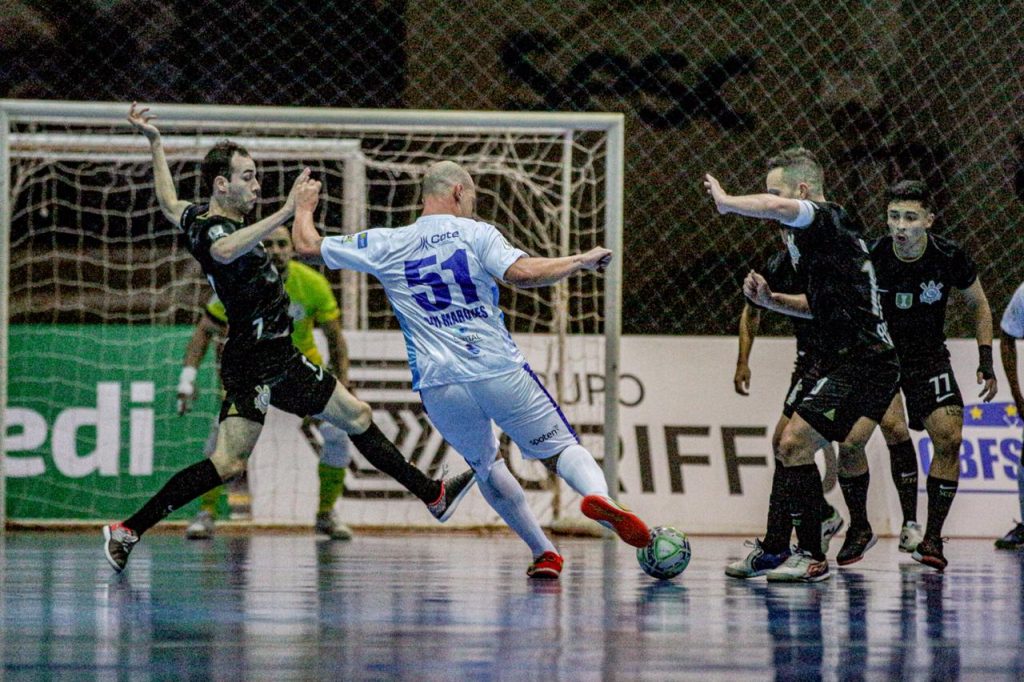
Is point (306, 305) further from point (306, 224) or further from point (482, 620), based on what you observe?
point (482, 620)

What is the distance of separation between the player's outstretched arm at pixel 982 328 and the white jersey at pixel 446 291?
2831mm

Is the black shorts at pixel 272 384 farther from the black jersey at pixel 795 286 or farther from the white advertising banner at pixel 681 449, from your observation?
the white advertising banner at pixel 681 449

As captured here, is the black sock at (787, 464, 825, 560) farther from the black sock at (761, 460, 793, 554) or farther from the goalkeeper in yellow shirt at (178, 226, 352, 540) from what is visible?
the goalkeeper in yellow shirt at (178, 226, 352, 540)

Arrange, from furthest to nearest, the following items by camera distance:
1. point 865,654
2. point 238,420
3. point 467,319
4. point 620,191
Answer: point 620,191
point 238,420
point 467,319
point 865,654

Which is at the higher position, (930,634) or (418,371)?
(418,371)

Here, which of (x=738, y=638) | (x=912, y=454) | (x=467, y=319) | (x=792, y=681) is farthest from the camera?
(x=912, y=454)

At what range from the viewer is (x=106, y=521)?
1047 cm

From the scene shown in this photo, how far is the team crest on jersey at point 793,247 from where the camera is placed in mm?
6445

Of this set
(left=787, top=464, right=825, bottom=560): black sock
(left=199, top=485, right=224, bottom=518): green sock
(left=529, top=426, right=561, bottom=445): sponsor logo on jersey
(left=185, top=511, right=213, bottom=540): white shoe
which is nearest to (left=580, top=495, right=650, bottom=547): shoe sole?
(left=529, top=426, right=561, bottom=445): sponsor logo on jersey

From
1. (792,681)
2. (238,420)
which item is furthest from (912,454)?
(792,681)

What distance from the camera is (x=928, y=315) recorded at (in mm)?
7840

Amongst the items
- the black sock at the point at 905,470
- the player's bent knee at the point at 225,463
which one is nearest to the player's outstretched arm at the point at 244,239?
the player's bent knee at the point at 225,463

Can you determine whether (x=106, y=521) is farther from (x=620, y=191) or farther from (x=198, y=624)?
(x=198, y=624)

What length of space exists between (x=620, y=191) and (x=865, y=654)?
256 inches
